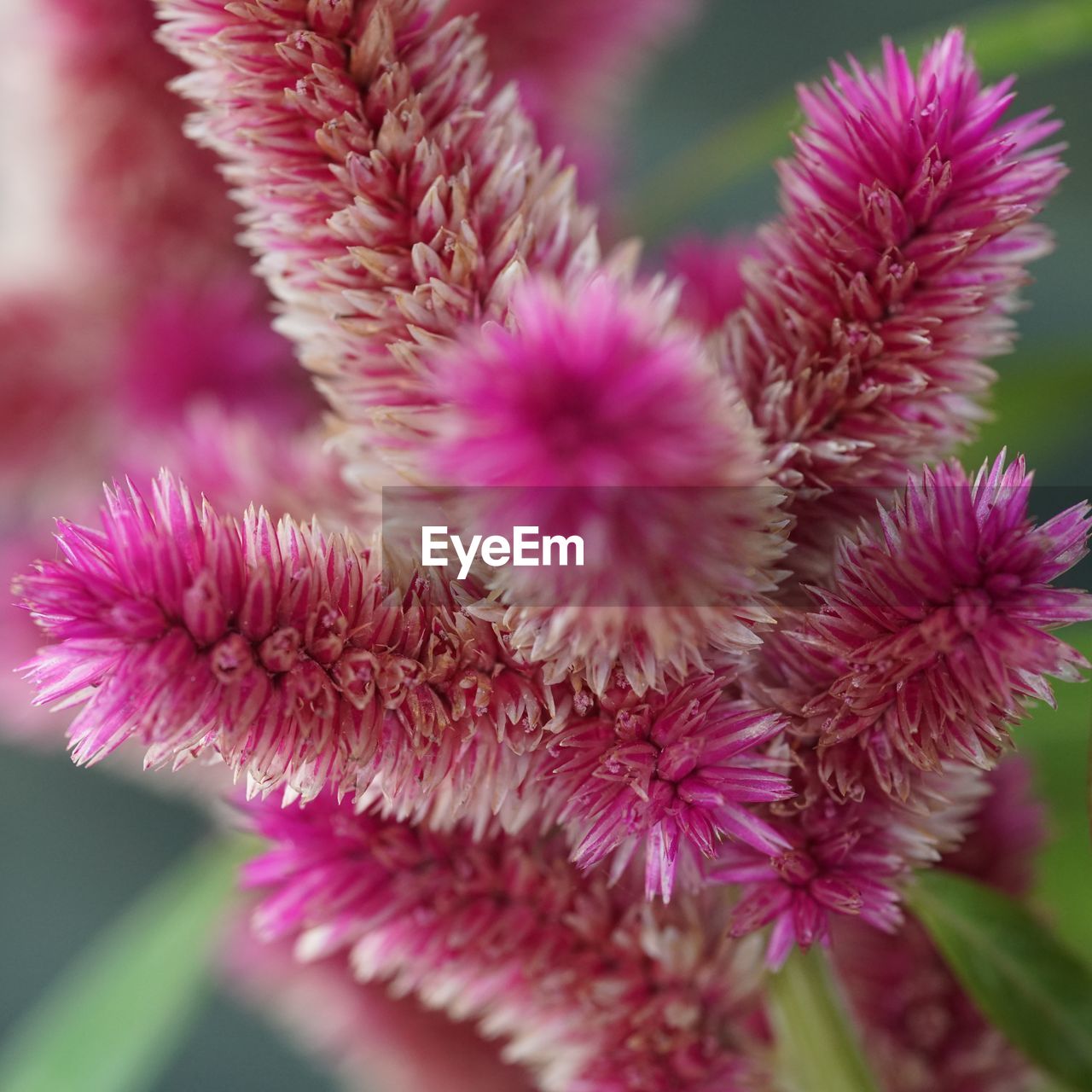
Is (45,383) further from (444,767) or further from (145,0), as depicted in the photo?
(444,767)

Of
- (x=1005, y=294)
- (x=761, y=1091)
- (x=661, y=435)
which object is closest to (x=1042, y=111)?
(x=1005, y=294)

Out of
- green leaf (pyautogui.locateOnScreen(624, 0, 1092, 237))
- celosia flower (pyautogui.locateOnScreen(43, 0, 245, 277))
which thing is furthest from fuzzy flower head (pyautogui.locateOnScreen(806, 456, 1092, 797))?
celosia flower (pyautogui.locateOnScreen(43, 0, 245, 277))

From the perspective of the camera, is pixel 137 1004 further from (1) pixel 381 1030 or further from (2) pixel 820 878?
(2) pixel 820 878

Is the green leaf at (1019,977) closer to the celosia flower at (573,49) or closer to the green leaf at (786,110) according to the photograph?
the green leaf at (786,110)

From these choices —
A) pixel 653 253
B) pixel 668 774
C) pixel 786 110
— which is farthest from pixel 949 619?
pixel 653 253
